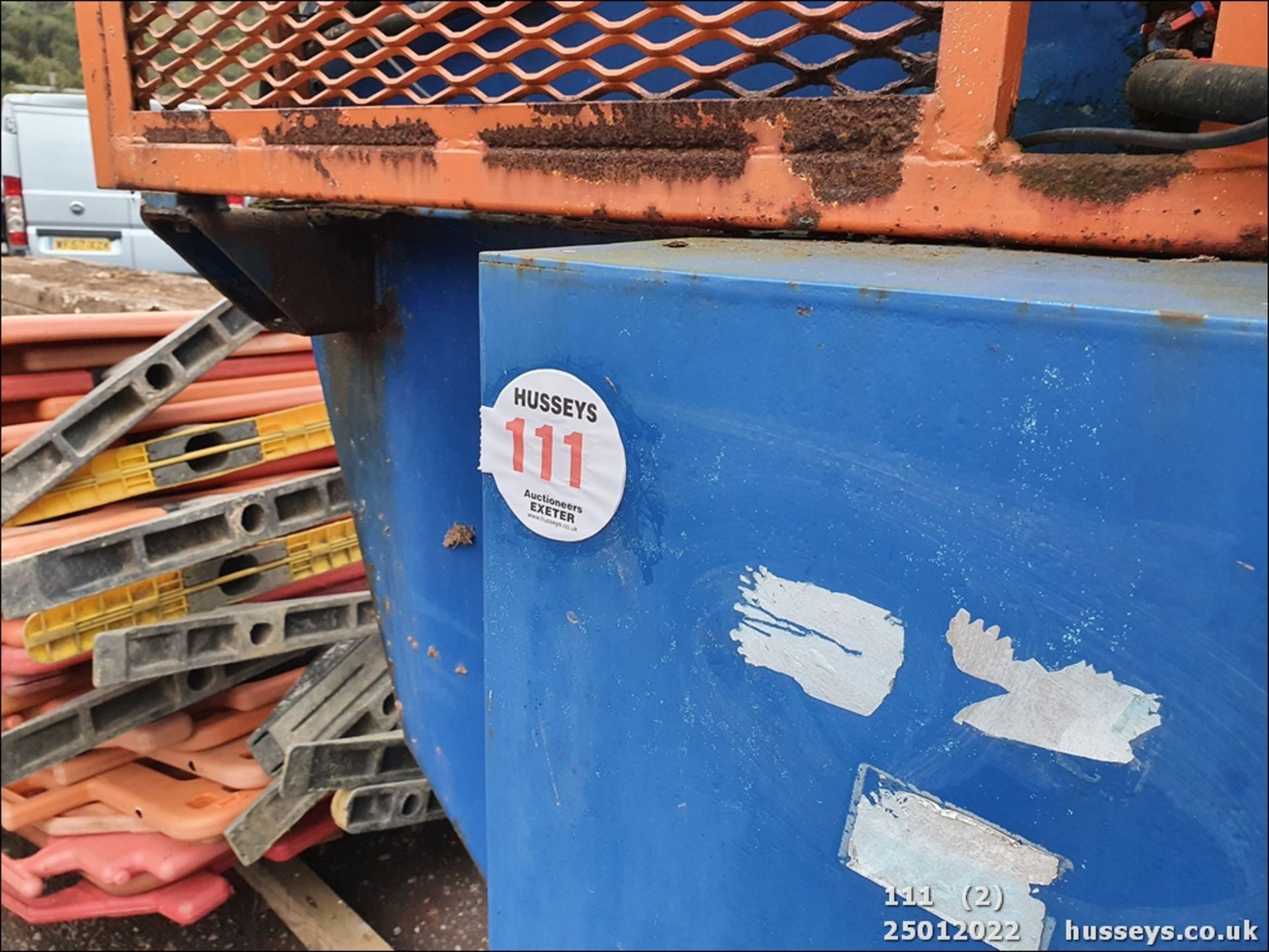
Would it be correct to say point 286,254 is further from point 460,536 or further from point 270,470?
point 270,470

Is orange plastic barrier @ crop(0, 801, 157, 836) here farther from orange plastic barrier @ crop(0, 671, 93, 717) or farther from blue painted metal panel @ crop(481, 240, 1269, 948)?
blue painted metal panel @ crop(481, 240, 1269, 948)

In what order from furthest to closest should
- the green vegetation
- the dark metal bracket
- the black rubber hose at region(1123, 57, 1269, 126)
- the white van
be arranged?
the green vegetation < the white van < the dark metal bracket < the black rubber hose at region(1123, 57, 1269, 126)

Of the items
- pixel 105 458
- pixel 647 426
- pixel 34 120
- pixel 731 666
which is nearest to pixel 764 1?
pixel 647 426

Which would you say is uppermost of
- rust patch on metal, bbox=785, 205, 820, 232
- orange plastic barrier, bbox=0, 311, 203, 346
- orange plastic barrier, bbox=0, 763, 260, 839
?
rust patch on metal, bbox=785, 205, 820, 232

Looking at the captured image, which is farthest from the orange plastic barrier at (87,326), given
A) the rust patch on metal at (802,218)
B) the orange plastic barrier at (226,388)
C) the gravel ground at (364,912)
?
the rust patch on metal at (802,218)

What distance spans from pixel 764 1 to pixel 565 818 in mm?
947

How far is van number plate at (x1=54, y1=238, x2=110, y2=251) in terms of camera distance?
24.8ft

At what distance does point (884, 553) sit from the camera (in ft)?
2.61

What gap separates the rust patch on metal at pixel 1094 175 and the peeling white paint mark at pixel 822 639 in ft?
1.37

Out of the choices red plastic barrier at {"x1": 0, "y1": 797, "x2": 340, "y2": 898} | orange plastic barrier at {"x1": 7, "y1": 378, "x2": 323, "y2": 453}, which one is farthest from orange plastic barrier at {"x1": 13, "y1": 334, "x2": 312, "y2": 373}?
red plastic barrier at {"x1": 0, "y1": 797, "x2": 340, "y2": 898}

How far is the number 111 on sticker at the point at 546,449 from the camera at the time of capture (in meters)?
0.97

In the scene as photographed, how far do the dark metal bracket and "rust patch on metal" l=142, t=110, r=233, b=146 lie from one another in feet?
0.33

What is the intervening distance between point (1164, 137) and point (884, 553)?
1.44ft

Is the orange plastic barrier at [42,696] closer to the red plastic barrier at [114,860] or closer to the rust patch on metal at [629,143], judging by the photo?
the red plastic barrier at [114,860]
